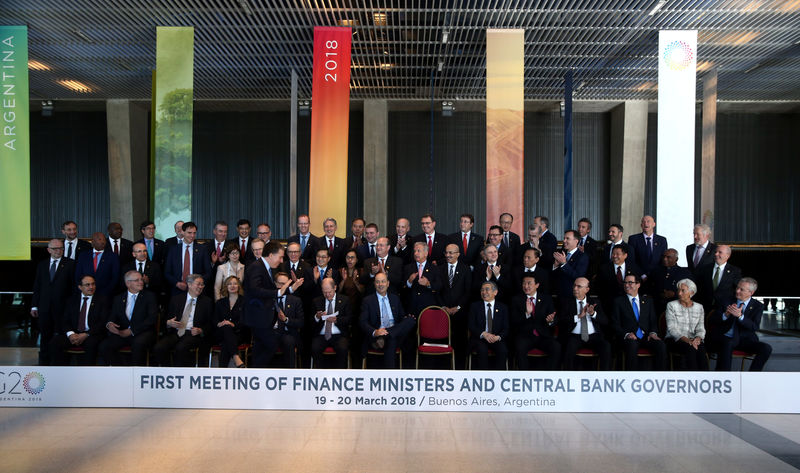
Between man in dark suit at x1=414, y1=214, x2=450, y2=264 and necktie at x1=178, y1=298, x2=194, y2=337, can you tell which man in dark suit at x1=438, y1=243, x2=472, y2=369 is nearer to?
man in dark suit at x1=414, y1=214, x2=450, y2=264

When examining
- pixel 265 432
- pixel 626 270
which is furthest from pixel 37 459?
pixel 626 270

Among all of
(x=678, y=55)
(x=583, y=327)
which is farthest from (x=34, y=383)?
(x=678, y=55)

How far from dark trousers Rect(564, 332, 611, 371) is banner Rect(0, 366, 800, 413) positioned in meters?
0.63

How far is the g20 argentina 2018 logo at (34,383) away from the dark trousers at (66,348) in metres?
0.71

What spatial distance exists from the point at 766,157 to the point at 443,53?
9155 millimetres

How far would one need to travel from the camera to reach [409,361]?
6504 mm

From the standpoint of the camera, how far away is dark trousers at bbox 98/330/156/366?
6.14 m

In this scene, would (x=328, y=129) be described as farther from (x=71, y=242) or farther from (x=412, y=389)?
(x=412, y=389)

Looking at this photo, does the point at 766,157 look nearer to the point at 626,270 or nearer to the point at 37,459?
the point at 626,270

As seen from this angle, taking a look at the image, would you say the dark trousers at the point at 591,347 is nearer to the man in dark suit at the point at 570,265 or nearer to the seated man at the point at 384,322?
the man in dark suit at the point at 570,265

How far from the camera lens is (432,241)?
7.04 metres

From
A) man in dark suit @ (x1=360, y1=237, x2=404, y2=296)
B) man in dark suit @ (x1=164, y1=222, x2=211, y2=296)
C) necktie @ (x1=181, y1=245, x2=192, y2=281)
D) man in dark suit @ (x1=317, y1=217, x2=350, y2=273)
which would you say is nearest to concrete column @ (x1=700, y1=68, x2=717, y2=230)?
man in dark suit @ (x1=360, y1=237, x2=404, y2=296)

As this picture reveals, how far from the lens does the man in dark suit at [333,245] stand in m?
7.02

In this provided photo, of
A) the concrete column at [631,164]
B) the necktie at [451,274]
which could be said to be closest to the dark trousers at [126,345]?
the necktie at [451,274]
